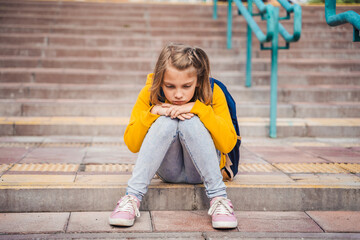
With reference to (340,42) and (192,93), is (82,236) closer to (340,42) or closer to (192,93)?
(192,93)

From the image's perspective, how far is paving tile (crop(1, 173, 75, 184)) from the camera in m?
2.54

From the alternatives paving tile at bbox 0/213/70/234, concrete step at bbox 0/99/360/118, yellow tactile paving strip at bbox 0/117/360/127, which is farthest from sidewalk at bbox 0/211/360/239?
concrete step at bbox 0/99/360/118

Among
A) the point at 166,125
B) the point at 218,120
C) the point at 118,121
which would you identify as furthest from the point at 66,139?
the point at 218,120

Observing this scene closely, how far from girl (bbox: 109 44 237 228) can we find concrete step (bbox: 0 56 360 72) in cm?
360

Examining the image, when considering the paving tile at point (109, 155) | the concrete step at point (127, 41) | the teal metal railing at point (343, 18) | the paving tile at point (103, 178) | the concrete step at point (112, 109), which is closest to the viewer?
the paving tile at point (103, 178)

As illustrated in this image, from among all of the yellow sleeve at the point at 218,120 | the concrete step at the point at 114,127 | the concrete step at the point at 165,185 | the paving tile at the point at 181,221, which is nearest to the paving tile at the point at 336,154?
the concrete step at the point at 165,185

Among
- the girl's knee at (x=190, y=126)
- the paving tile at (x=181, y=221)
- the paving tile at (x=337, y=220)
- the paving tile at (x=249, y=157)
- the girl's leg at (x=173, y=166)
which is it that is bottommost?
the paving tile at (x=337, y=220)

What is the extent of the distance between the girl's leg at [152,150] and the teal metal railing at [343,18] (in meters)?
1.73

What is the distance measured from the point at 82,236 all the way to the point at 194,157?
2.29 feet

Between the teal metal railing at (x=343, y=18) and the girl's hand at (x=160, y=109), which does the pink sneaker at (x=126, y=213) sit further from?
the teal metal railing at (x=343, y=18)

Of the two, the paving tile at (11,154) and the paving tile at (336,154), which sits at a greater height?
the paving tile at (11,154)

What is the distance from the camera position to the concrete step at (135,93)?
5074 millimetres

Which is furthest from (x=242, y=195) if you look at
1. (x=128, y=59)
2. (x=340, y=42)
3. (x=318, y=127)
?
(x=340, y=42)

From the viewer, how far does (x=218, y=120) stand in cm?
229
